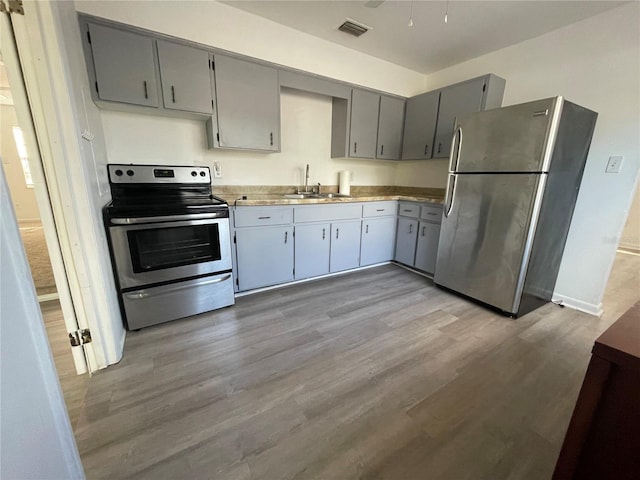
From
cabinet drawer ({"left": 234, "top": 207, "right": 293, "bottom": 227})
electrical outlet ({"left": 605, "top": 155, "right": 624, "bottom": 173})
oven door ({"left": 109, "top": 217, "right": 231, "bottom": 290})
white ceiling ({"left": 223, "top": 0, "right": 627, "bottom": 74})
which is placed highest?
white ceiling ({"left": 223, "top": 0, "right": 627, "bottom": 74})

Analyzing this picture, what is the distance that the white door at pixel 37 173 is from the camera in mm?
1182

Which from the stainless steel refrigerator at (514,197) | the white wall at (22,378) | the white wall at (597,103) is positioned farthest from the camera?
the white wall at (597,103)

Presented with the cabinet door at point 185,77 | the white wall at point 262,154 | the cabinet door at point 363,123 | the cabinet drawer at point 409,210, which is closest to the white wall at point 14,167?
the white wall at point 262,154

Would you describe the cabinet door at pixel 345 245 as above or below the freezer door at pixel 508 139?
below

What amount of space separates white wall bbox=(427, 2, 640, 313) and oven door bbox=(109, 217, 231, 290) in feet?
10.4

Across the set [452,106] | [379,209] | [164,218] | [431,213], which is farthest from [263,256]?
[452,106]

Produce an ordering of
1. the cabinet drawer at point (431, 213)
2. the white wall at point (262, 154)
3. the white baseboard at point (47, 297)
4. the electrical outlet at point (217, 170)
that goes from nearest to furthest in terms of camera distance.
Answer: the white wall at point (262, 154) → the white baseboard at point (47, 297) → the electrical outlet at point (217, 170) → the cabinet drawer at point (431, 213)

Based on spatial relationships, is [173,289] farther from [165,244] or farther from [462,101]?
[462,101]

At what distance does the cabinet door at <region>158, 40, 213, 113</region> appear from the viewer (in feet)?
6.91

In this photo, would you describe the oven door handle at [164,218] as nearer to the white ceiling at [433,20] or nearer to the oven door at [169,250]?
the oven door at [169,250]

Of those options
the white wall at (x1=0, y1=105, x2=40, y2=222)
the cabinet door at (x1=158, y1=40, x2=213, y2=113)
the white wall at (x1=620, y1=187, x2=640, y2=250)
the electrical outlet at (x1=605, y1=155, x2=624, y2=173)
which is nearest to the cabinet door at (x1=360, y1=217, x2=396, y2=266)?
the electrical outlet at (x1=605, y1=155, x2=624, y2=173)

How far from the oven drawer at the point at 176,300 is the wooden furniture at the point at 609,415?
7.09 ft

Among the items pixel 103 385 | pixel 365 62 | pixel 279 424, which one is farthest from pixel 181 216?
pixel 365 62

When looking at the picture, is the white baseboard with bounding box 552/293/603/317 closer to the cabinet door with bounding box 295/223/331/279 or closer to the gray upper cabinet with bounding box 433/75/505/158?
the gray upper cabinet with bounding box 433/75/505/158
